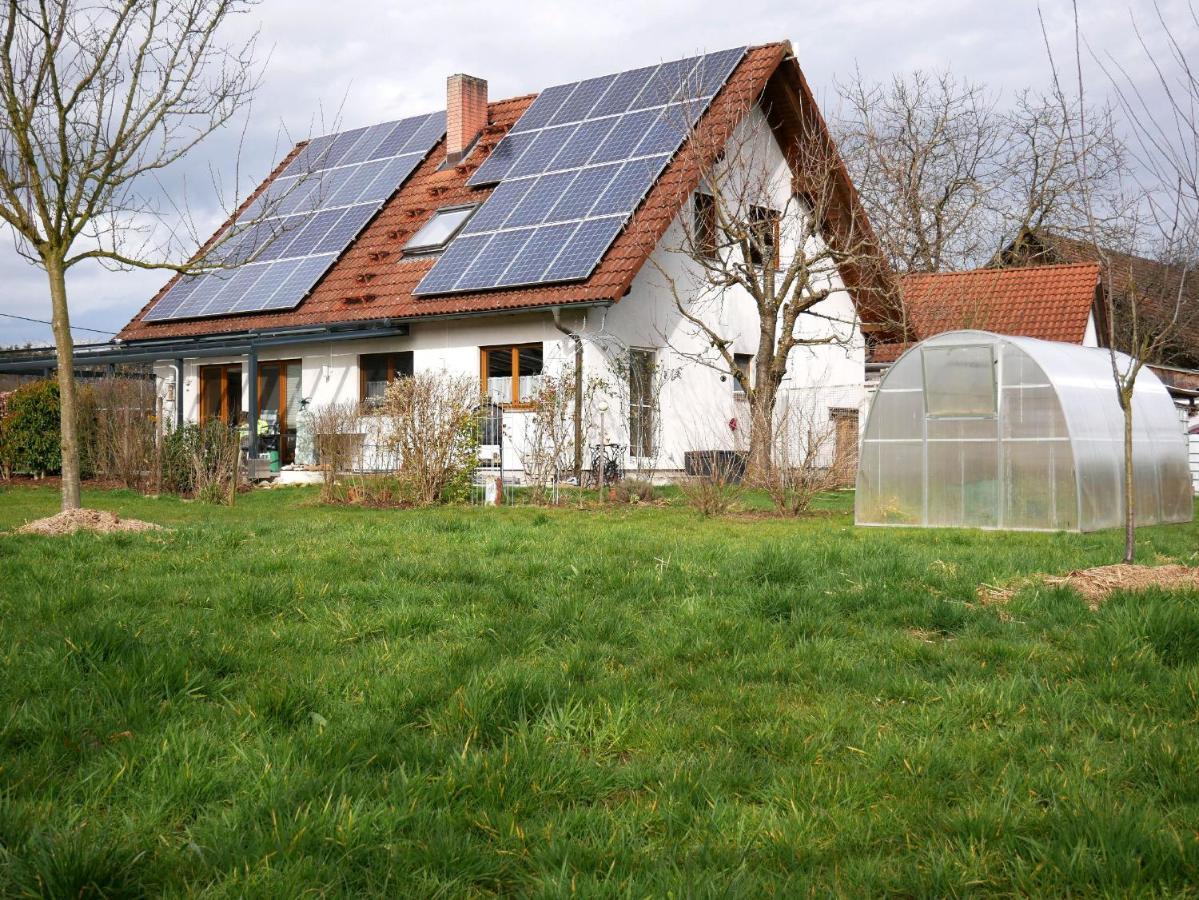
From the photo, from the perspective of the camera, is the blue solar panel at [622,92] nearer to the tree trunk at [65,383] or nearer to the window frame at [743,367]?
the window frame at [743,367]

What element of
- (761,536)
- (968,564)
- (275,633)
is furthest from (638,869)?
(761,536)

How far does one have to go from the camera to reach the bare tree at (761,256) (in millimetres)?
17906

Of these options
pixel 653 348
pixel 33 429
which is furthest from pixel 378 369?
pixel 33 429

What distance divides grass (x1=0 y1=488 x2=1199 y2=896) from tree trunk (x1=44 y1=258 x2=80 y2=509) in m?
4.59

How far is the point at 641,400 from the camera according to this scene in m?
19.0

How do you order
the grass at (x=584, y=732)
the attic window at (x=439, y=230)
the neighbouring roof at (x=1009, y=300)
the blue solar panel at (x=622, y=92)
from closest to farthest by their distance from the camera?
the grass at (x=584, y=732) → the blue solar panel at (x=622, y=92) → the attic window at (x=439, y=230) → the neighbouring roof at (x=1009, y=300)

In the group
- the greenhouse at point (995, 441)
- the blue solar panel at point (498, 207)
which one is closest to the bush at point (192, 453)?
the blue solar panel at point (498, 207)

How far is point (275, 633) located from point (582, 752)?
76.4 inches

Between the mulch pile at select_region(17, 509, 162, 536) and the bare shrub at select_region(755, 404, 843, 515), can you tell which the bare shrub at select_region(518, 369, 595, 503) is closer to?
the bare shrub at select_region(755, 404, 843, 515)

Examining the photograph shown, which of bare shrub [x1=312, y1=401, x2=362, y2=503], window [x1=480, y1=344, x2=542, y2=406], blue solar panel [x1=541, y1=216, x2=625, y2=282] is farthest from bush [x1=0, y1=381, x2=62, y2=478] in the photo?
blue solar panel [x1=541, y1=216, x2=625, y2=282]

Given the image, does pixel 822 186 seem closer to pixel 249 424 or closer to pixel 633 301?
pixel 633 301

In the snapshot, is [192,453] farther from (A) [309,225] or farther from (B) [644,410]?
(A) [309,225]

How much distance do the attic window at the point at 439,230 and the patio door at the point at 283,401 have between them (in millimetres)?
3413

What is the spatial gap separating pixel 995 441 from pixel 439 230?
1248 cm
